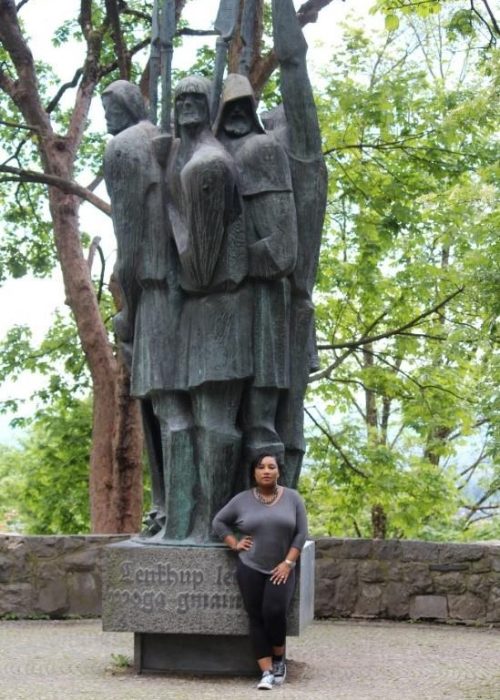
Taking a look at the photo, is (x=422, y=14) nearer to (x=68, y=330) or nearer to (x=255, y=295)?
(x=255, y=295)

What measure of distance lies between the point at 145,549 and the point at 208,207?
75.2 inches

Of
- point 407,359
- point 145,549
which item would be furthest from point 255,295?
point 407,359

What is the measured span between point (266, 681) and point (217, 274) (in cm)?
221

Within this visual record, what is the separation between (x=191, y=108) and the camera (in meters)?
7.18

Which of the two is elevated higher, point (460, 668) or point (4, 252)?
point (4, 252)

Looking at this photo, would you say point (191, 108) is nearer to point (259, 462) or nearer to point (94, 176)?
point (259, 462)

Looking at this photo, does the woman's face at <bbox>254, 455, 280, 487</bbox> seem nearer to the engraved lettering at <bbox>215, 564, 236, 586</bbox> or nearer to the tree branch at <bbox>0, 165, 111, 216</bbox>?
the engraved lettering at <bbox>215, 564, 236, 586</bbox>

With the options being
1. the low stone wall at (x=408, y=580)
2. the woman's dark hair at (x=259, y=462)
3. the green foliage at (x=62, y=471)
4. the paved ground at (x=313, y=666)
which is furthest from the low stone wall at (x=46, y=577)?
the green foliage at (x=62, y=471)

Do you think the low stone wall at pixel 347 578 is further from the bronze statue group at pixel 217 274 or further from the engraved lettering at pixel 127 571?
the engraved lettering at pixel 127 571

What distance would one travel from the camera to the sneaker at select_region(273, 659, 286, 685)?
21.7 ft

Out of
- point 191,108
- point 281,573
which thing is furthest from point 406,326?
point 281,573

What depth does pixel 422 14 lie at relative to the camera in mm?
11250

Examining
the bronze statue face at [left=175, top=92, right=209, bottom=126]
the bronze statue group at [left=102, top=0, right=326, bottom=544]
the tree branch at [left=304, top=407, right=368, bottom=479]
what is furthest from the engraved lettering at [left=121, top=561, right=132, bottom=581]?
the tree branch at [left=304, top=407, right=368, bottom=479]

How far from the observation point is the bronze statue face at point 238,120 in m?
7.31
